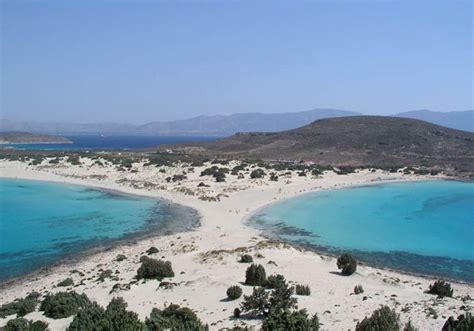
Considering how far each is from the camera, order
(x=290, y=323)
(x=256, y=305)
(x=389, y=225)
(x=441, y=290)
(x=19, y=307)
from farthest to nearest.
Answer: (x=389, y=225)
(x=441, y=290)
(x=19, y=307)
(x=256, y=305)
(x=290, y=323)

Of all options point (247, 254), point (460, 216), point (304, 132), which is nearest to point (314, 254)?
point (247, 254)

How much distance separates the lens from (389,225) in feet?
125

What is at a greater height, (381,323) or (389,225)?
(381,323)

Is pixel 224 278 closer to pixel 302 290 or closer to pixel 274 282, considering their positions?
pixel 274 282

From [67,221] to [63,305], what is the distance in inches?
860

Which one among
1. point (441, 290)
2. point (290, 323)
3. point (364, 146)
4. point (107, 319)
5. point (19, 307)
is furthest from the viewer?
point (364, 146)

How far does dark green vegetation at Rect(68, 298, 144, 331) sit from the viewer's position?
12.4 metres

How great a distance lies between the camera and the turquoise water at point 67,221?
1079 inches

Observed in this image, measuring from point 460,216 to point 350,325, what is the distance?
33.9m

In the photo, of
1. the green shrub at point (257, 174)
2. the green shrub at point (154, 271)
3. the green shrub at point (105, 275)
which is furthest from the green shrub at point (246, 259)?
the green shrub at point (257, 174)

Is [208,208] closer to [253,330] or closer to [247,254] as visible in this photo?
[247,254]

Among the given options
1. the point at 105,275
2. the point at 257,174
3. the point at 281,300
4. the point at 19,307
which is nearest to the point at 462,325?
the point at 281,300

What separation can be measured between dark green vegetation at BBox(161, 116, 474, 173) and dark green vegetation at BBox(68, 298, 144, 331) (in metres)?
74.8

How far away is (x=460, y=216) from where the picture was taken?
141 feet
